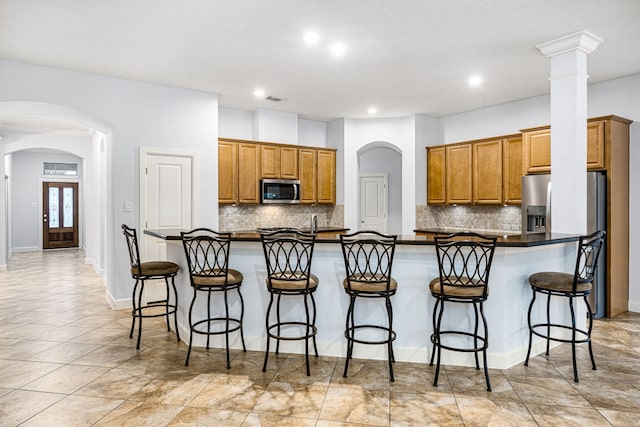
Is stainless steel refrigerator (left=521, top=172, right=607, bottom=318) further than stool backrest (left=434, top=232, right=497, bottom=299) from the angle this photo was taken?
Yes

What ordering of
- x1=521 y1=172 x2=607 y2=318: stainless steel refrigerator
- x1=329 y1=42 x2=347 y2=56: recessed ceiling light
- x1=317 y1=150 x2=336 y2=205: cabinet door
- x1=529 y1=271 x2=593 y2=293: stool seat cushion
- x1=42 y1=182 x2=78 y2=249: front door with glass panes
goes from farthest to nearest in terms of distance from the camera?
x1=42 y1=182 x2=78 y2=249: front door with glass panes, x1=317 y1=150 x2=336 y2=205: cabinet door, x1=521 y1=172 x2=607 y2=318: stainless steel refrigerator, x1=329 y1=42 x2=347 y2=56: recessed ceiling light, x1=529 y1=271 x2=593 y2=293: stool seat cushion

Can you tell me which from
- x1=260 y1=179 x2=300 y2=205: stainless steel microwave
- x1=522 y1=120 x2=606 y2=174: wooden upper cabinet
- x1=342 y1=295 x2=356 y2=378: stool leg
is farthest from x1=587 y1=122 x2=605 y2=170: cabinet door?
x1=260 y1=179 x2=300 y2=205: stainless steel microwave

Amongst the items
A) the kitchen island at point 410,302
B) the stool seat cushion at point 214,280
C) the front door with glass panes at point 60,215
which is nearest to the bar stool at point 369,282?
the kitchen island at point 410,302

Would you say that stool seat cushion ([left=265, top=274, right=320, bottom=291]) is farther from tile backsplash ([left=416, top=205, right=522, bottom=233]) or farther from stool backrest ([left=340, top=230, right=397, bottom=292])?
tile backsplash ([left=416, top=205, right=522, bottom=233])

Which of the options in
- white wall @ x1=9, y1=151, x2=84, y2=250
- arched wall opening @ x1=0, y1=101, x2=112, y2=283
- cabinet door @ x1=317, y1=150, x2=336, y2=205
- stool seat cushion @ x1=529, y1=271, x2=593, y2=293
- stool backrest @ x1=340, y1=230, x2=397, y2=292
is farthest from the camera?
Answer: white wall @ x1=9, y1=151, x2=84, y2=250

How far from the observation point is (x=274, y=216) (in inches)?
282

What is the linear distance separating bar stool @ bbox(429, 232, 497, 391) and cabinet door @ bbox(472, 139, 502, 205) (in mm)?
3304

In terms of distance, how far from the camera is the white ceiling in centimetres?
340

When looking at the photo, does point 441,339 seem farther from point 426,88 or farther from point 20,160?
point 20,160

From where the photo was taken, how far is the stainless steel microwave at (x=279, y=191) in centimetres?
664

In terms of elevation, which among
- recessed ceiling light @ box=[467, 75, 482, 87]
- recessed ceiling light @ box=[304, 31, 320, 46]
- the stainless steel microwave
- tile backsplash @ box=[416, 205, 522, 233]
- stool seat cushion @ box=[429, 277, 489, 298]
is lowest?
stool seat cushion @ box=[429, 277, 489, 298]

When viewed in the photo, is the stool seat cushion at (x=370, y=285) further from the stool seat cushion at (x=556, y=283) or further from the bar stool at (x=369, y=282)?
the stool seat cushion at (x=556, y=283)

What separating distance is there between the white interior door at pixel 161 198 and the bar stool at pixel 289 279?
8.06 ft

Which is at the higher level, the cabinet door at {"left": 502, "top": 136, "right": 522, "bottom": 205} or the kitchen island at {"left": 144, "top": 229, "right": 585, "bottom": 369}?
the cabinet door at {"left": 502, "top": 136, "right": 522, "bottom": 205}
